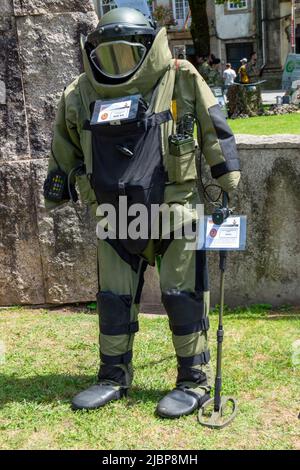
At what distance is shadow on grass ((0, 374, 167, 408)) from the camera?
12.6 ft

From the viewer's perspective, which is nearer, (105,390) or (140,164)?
(140,164)

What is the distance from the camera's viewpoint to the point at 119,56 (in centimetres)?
345

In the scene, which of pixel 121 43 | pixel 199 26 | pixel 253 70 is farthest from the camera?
pixel 253 70

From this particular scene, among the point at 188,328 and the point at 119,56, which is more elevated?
the point at 119,56

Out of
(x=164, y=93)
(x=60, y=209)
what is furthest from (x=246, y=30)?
(x=164, y=93)

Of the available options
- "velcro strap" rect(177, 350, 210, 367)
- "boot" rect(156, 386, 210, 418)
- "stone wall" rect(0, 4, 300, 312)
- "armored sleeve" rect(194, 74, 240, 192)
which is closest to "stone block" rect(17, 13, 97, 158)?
"stone wall" rect(0, 4, 300, 312)

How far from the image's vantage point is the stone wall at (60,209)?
16.9 ft

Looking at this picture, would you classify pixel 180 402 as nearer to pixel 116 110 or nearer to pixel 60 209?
pixel 116 110

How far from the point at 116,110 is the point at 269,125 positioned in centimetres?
1030

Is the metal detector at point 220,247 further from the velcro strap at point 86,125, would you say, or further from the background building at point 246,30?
the background building at point 246,30

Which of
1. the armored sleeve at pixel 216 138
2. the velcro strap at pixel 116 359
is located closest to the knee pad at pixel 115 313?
the velcro strap at pixel 116 359

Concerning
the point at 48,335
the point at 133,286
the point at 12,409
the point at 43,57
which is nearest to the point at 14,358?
the point at 48,335

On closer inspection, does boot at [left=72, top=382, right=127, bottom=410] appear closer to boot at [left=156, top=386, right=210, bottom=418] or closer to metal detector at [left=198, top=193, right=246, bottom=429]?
boot at [left=156, top=386, right=210, bottom=418]
